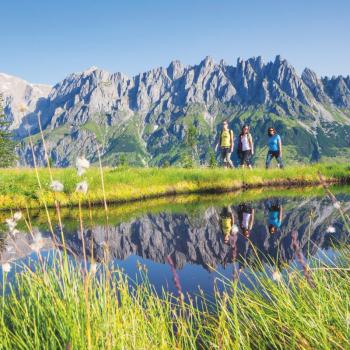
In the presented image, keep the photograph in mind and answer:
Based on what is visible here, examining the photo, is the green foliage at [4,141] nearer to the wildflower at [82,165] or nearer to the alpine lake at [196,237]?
the alpine lake at [196,237]

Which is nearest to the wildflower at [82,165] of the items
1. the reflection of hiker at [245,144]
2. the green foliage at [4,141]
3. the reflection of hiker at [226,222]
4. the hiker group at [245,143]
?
the reflection of hiker at [226,222]

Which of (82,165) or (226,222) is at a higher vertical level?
(82,165)

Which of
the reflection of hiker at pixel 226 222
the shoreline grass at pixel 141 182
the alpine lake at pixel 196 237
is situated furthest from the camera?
the shoreline grass at pixel 141 182

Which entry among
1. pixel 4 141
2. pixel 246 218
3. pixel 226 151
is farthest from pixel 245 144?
pixel 4 141

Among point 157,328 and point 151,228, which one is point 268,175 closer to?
point 151,228

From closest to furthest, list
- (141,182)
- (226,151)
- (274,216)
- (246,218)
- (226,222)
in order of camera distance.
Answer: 1. (226,222)
2. (246,218)
3. (274,216)
4. (141,182)
5. (226,151)

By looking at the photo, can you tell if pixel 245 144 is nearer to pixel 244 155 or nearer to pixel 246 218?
pixel 244 155

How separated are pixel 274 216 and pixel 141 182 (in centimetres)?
1132

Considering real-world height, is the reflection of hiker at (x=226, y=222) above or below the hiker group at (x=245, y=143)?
below

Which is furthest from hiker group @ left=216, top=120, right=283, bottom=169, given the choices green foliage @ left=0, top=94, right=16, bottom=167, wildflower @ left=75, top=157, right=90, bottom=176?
green foliage @ left=0, top=94, right=16, bottom=167

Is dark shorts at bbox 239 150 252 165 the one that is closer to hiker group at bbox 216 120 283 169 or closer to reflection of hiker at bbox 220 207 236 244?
hiker group at bbox 216 120 283 169

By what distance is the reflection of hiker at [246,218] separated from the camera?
12719 millimetres

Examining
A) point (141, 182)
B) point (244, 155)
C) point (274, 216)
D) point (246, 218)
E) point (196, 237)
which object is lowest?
point (274, 216)

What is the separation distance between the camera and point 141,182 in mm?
24766
